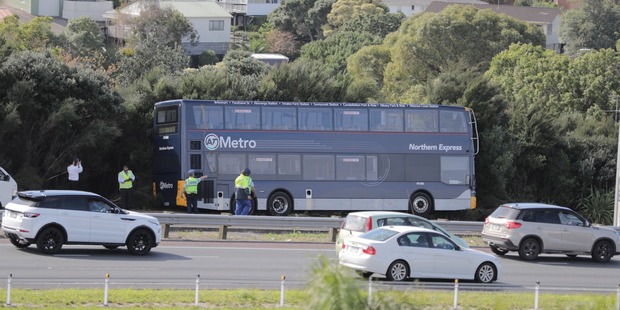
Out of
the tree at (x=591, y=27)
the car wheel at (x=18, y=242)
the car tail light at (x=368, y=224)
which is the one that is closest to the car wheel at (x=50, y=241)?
the car wheel at (x=18, y=242)

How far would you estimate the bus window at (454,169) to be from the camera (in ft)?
124

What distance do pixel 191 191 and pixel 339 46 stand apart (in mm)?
63916

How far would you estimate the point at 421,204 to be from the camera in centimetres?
3756

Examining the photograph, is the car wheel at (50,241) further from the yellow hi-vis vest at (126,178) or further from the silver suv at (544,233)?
the silver suv at (544,233)

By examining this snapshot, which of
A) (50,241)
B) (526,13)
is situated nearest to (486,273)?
(50,241)

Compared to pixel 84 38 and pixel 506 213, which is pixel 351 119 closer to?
pixel 506 213

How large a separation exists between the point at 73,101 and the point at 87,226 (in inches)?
530

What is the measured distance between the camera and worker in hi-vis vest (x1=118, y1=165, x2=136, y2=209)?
32469 millimetres

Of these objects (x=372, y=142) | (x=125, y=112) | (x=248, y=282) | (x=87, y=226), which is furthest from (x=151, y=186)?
(x=248, y=282)

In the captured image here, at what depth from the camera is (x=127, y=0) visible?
341 ft

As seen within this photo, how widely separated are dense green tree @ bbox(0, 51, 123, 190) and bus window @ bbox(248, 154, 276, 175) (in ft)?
15.7

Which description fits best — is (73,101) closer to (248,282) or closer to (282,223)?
(282,223)

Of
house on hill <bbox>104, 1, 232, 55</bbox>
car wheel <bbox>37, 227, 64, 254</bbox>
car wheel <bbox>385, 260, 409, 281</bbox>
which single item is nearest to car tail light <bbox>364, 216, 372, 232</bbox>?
car wheel <bbox>385, 260, 409, 281</bbox>

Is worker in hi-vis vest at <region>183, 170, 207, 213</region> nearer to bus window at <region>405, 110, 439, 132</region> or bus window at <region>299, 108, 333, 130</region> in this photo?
bus window at <region>299, 108, 333, 130</region>
